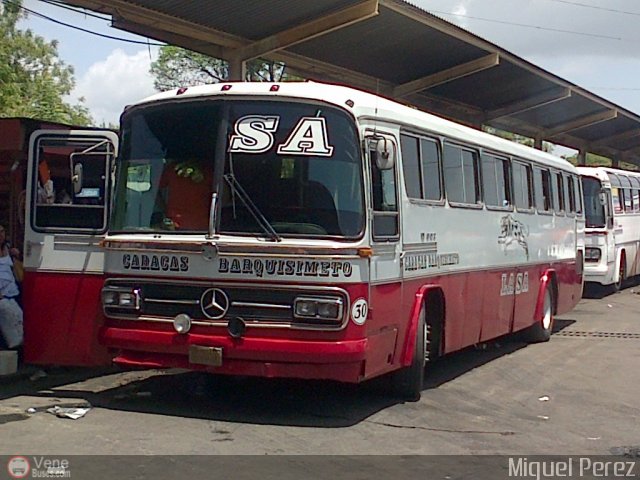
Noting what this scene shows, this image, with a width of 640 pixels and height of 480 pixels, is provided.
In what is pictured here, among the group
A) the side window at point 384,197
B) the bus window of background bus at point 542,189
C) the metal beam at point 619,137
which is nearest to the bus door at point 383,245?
the side window at point 384,197

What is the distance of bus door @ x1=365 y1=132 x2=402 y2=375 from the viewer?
8.65 m

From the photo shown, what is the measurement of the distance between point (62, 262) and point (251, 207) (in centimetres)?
236

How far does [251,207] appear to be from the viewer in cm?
841

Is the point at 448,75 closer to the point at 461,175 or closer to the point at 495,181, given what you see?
the point at 495,181

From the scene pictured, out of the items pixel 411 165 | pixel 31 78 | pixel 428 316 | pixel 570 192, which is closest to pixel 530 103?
pixel 570 192

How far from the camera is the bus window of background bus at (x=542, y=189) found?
14953 mm

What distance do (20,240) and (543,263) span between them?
26.9ft

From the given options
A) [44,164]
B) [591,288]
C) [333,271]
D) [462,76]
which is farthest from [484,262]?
[591,288]

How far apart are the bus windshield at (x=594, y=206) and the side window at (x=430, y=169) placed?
1407cm

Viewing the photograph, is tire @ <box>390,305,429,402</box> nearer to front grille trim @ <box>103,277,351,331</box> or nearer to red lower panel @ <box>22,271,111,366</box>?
front grille trim @ <box>103,277,351,331</box>

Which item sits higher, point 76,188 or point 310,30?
point 310,30

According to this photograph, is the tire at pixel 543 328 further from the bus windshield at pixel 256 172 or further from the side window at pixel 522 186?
the bus windshield at pixel 256 172

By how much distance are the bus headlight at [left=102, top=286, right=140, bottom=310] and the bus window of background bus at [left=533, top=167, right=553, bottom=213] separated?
8016mm
